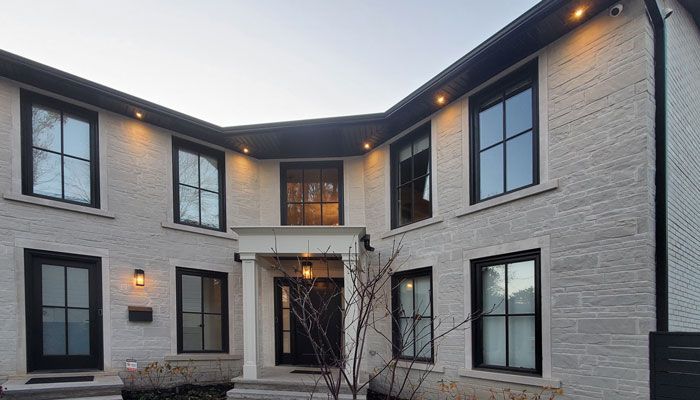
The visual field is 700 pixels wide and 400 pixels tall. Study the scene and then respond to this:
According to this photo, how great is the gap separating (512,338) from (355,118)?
13.8 ft

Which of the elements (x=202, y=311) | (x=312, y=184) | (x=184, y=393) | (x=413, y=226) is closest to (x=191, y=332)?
(x=202, y=311)

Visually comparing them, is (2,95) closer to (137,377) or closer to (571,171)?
(137,377)

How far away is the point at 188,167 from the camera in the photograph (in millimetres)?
7617

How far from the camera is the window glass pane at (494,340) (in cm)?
535

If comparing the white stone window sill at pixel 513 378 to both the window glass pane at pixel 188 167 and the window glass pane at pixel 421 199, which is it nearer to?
the window glass pane at pixel 421 199

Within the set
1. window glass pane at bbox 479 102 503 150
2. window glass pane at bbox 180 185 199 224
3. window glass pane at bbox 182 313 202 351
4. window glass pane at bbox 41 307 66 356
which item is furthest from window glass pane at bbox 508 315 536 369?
window glass pane at bbox 41 307 66 356

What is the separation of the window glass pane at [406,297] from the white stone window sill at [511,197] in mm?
1704

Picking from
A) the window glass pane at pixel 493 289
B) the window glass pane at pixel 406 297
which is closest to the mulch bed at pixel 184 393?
the window glass pane at pixel 406 297

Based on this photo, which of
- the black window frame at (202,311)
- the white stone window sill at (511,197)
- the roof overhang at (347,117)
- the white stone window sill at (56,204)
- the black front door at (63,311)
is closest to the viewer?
the roof overhang at (347,117)

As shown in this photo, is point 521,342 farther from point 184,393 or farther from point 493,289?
point 184,393

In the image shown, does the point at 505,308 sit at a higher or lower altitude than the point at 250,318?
higher

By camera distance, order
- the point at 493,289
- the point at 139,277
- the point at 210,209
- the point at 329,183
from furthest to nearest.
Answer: the point at 329,183, the point at 210,209, the point at 139,277, the point at 493,289

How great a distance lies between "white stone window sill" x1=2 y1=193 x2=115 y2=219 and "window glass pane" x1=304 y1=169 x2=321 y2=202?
3.55 meters

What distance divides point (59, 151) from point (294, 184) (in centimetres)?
406
